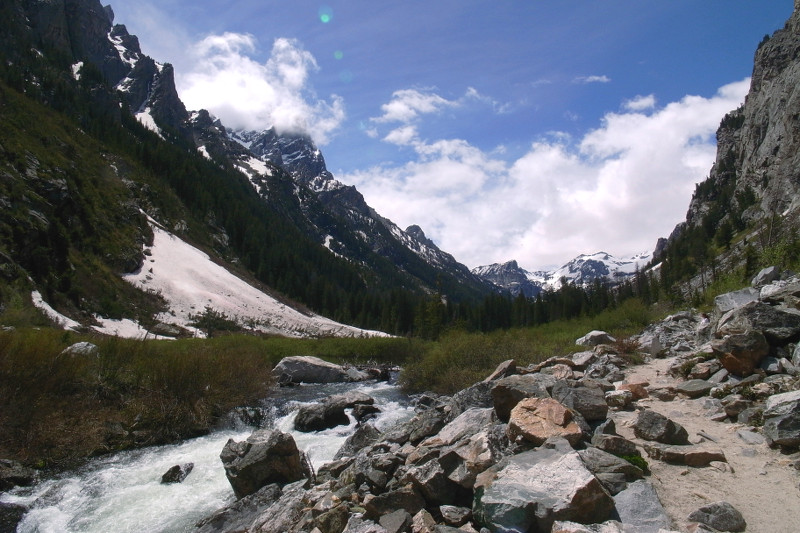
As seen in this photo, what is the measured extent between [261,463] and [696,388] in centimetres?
1000

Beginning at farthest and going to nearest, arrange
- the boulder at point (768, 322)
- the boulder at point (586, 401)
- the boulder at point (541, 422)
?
the boulder at point (768, 322) < the boulder at point (586, 401) < the boulder at point (541, 422)

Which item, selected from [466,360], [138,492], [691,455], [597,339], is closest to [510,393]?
[691,455]

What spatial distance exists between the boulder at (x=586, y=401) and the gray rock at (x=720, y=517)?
2548 mm

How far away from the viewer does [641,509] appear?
5137 millimetres

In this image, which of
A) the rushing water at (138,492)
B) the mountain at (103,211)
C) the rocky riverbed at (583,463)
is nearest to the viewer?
the rocky riverbed at (583,463)

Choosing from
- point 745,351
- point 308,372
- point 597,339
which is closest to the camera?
point 745,351

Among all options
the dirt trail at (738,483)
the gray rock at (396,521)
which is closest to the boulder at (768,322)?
the dirt trail at (738,483)

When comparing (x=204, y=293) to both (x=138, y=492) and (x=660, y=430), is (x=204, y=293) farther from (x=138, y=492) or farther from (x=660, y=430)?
(x=660, y=430)

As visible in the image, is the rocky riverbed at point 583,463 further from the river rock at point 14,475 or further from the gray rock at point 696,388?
the river rock at point 14,475

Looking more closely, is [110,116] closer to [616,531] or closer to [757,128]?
[616,531]

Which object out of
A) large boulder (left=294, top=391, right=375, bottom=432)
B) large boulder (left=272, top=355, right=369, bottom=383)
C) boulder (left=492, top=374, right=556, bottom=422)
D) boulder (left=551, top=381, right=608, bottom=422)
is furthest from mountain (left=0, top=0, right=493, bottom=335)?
boulder (left=551, top=381, right=608, bottom=422)

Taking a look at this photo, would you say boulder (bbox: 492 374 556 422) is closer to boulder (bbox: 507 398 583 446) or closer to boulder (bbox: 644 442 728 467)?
boulder (bbox: 507 398 583 446)

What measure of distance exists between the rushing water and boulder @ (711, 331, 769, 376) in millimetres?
10746

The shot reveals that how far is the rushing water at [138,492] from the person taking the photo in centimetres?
956
